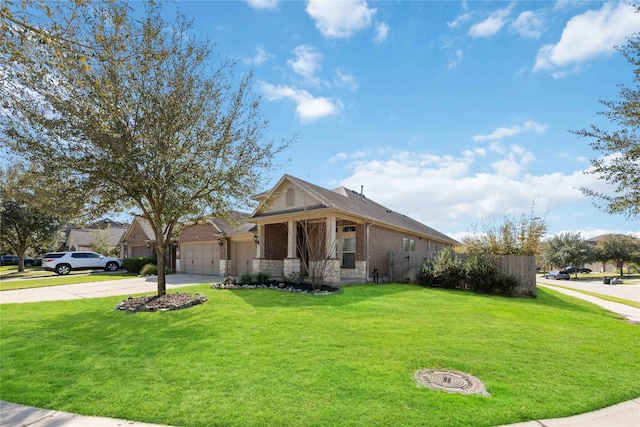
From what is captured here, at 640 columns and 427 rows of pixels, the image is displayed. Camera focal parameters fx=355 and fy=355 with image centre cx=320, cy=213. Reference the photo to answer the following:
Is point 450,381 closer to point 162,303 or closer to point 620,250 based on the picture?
point 162,303

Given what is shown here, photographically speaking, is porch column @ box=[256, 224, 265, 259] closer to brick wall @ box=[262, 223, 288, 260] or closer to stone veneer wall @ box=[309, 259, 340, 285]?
brick wall @ box=[262, 223, 288, 260]

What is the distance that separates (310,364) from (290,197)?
1280cm

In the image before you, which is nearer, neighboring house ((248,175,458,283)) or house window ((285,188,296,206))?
neighboring house ((248,175,458,283))

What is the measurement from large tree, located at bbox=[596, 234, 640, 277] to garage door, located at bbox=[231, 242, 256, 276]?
1978 inches

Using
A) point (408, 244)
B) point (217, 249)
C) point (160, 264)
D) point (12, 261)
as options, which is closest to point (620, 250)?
point (408, 244)

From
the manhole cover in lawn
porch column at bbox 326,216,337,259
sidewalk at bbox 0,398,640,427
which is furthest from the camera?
porch column at bbox 326,216,337,259

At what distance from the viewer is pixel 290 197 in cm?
1786

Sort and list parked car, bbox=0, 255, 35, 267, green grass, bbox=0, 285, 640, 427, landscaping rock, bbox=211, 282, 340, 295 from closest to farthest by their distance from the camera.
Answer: green grass, bbox=0, 285, 640, 427
landscaping rock, bbox=211, 282, 340, 295
parked car, bbox=0, 255, 35, 267

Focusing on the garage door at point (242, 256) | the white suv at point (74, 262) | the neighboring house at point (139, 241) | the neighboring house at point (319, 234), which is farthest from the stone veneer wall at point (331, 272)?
the white suv at point (74, 262)

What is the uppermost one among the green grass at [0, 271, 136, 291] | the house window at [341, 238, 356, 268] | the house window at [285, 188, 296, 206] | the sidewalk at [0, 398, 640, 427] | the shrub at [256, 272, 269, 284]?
the house window at [285, 188, 296, 206]

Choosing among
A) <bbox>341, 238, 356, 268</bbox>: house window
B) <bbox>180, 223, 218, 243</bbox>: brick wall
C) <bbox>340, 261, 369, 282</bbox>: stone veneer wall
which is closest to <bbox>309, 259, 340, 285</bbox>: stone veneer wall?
<bbox>340, 261, 369, 282</bbox>: stone veneer wall

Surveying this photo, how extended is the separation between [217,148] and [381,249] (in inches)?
422

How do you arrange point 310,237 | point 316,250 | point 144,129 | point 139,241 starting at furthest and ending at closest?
point 139,241, point 310,237, point 316,250, point 144,129

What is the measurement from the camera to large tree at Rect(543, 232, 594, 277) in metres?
47.8
